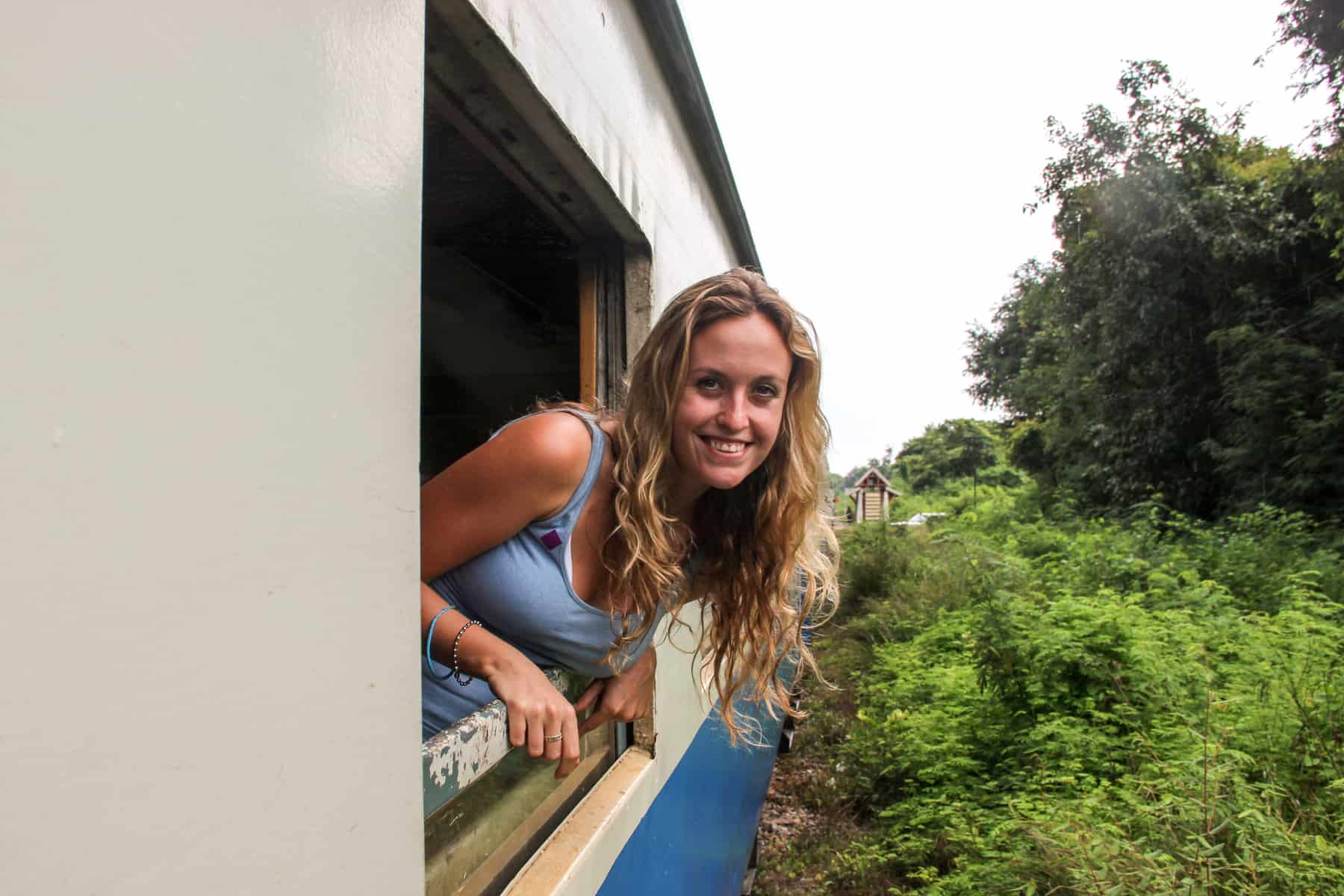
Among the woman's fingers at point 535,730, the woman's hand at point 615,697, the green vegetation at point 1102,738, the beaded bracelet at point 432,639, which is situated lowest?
the green vegetation at point 1102,738

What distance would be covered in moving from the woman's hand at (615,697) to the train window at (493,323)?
0.03 metres

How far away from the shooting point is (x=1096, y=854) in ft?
9.57

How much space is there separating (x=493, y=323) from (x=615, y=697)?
263 cm

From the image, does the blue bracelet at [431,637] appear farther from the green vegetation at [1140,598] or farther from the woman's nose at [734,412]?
the green vegetation at [1140,598]

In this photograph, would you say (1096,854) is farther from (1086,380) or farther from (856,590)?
(1086,380)

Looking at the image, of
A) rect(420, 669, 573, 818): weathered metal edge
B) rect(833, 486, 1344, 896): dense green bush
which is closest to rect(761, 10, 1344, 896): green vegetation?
rect(833, 486, 1344, 896): dense green bush

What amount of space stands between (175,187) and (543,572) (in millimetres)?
941

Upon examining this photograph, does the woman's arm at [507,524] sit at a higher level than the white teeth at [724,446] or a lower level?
lower

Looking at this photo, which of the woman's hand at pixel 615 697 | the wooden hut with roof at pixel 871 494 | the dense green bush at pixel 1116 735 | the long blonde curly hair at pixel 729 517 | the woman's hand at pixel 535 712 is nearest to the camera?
the woman's hand at pixel 535 712

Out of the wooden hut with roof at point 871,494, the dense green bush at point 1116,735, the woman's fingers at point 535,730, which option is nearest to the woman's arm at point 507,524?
the woman's fingers at point 535,730

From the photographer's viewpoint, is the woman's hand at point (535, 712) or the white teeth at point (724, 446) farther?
the white teeth at point (724, 446)

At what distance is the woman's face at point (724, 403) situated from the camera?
1520 millimetres

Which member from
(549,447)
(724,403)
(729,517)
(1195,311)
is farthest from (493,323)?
(1195,311)

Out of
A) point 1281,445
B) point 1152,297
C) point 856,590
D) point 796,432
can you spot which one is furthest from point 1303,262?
point 796,432
